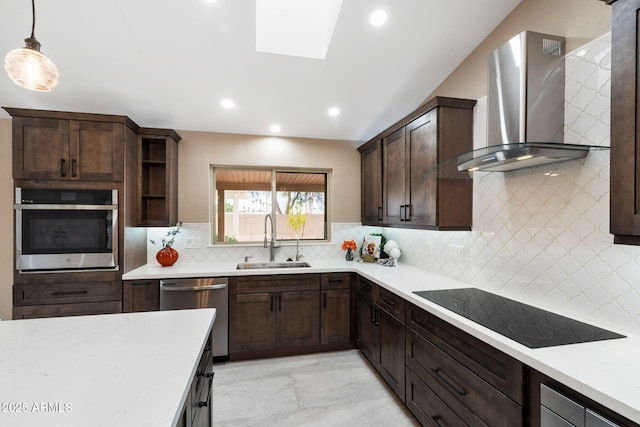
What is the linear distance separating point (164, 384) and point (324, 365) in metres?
2.34

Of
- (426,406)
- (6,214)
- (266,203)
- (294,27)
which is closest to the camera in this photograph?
(426,406)

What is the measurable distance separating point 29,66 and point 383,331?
2821 mm

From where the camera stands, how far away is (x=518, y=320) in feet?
5.38

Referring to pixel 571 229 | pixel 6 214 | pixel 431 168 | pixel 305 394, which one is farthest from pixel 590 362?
pixel 6 214

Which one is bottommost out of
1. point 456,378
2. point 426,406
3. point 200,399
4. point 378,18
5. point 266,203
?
point 426,406

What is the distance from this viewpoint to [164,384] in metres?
0.94

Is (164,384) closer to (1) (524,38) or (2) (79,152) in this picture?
(1) (524,38)

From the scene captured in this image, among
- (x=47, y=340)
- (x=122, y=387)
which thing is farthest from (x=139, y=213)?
(x=122, y=387)

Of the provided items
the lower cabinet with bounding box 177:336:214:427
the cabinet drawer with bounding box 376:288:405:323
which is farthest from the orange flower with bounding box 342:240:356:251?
the lower cabinet with bounding box 177:336:214:427

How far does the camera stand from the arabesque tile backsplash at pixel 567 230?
1.54m

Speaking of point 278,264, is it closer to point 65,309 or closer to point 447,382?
point 65,309

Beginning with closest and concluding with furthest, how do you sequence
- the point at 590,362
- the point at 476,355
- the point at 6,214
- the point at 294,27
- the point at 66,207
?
the point at 590,362, the point at 476,355, the point at 294,27, the point at 66,207, the point at 6,214

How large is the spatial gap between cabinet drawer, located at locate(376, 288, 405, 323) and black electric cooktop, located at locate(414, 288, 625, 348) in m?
0.23

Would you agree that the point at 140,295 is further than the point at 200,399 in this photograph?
Yes
